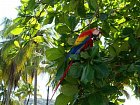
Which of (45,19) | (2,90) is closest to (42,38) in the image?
(45,19)

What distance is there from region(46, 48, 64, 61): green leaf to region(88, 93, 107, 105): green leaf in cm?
26

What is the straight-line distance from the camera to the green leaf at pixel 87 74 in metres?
1.31

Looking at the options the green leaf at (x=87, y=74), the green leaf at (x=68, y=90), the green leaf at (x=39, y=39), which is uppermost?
the green leaf at (x=39, y=39)

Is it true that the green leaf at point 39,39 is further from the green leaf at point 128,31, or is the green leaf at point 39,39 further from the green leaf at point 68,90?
the green leaf at point 68,90

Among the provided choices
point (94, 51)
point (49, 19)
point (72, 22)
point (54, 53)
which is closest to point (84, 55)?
point (94, 51)

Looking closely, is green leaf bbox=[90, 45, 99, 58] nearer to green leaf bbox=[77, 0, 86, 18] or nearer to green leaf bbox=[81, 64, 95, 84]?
green leaf bbox=[81, 64, 95, 84]

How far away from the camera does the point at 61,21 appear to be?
6.93 feet

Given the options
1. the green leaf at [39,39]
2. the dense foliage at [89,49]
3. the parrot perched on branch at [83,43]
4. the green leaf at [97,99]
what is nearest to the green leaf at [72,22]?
the dense foliage at [89,49]

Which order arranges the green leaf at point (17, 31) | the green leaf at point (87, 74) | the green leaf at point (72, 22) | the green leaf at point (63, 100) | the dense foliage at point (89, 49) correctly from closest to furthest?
the green leaf at point (87, 74) → the dense foliage at point (89, 49) → the green leaf at point (63, 100) → the green leaf at point (72, 22) → the green leaf at point (17, 31)

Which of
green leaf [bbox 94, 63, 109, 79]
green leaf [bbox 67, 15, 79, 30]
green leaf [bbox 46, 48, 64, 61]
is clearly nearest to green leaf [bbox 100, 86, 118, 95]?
green leaf [bbox 94, 63, 109, 79]

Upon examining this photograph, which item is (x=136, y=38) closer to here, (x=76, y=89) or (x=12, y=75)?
(x=76, y=89)

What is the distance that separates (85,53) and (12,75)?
41.0 ft

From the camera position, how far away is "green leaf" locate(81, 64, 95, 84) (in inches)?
51.6

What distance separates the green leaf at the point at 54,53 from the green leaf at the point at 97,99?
26 centimetres
